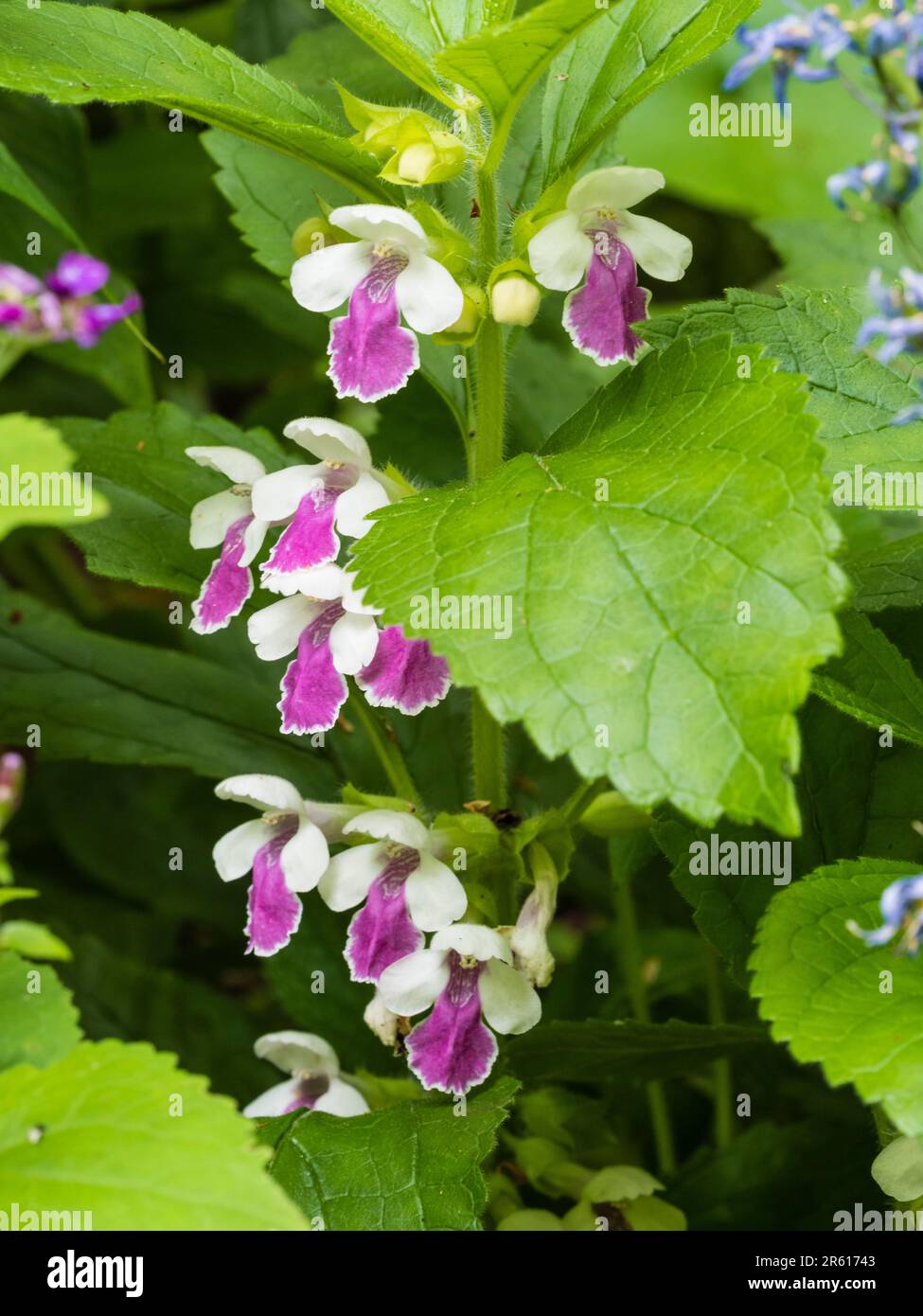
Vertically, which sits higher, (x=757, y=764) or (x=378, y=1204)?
(x=757, y=764)

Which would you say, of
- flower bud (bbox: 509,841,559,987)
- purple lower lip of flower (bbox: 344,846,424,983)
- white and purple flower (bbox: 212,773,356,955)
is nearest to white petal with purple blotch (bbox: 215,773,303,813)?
white and purple flower (bbox: 212,773,356,955)

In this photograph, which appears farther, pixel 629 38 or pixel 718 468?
pixel 629 38

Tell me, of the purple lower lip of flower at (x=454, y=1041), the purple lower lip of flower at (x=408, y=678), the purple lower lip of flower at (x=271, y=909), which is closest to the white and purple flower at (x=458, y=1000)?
the purple lower lip of flower at (x=454, y=1041)

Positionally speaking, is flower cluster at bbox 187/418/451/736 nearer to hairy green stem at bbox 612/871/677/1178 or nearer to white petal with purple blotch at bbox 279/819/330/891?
white petal with purple blotch at bbox 279/819/330/891

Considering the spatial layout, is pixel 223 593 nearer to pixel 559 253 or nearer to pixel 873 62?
pixel 559 253

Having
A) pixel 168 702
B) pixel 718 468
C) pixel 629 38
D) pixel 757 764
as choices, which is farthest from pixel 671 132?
pixel 757 764

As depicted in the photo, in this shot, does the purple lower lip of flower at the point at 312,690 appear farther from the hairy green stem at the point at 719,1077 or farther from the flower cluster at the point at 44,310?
the hairy green stem at the point at 719,1077

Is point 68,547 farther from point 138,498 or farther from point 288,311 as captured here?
point 138,498
